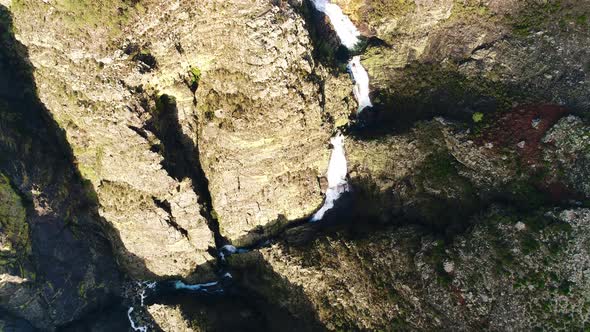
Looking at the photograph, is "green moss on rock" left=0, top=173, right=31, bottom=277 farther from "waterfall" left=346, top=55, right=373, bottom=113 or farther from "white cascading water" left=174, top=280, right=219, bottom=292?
"waterfall" left=346, top=55, right=373, bottom=113

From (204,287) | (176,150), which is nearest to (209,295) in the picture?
(204,287)

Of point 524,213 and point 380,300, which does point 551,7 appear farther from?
point 380,300

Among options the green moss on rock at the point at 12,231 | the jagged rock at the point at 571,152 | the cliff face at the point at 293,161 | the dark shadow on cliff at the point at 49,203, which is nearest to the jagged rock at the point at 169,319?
the cliff face at the point at 293,161

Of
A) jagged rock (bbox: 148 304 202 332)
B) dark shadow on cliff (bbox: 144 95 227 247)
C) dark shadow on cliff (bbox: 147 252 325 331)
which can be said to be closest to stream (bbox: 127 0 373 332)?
dark shadow on cliff (bbox: 147 252 325 331)

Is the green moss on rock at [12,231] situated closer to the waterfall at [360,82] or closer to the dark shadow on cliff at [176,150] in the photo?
the dark shadow on cliff at [176,150]

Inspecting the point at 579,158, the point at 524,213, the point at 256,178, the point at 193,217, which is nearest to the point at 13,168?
the point at 193,217
